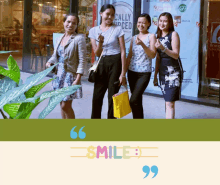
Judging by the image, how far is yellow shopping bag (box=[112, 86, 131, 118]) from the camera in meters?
4.10

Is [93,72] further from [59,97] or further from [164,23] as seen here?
[59,97]

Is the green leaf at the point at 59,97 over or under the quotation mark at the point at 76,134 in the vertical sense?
over

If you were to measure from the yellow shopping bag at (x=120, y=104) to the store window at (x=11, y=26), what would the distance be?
4.95 m

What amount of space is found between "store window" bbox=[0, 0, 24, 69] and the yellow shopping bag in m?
4.95

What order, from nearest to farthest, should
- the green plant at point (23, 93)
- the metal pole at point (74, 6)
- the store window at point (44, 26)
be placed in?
the green plant at point (23, 93) → the metal pole at point (74, 6) → the store window at point (44, 26)

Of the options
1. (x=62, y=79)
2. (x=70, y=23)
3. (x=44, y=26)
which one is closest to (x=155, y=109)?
(x=62, y=79)

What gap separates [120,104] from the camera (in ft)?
13.6

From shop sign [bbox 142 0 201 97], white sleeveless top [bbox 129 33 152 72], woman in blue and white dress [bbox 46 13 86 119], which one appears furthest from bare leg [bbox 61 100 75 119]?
shop sign [bbox 142 0 201 97]

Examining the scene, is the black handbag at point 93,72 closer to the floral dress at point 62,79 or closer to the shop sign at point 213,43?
the floral dress at point 62,79

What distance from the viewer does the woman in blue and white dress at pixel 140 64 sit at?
425cm

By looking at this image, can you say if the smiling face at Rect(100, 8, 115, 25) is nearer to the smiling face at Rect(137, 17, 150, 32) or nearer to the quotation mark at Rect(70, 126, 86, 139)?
the smiling face at Rect(137, 17, 150, 32)

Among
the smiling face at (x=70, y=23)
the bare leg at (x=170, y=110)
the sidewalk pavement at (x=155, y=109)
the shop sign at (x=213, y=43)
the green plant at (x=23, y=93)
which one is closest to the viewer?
the green plant at (x=23, y=93)

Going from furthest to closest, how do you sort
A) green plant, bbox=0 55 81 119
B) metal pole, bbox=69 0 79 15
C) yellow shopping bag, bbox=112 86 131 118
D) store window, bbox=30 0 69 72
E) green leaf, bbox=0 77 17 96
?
store window, bbox=30 0 69 72 → metal pole, bbox=69 0 79 15 → yellow shopping bag, bbox=112 86 131 118 → green leaf, bbox=0 77 17 96 → green plant, bbox=0 55 81 119
